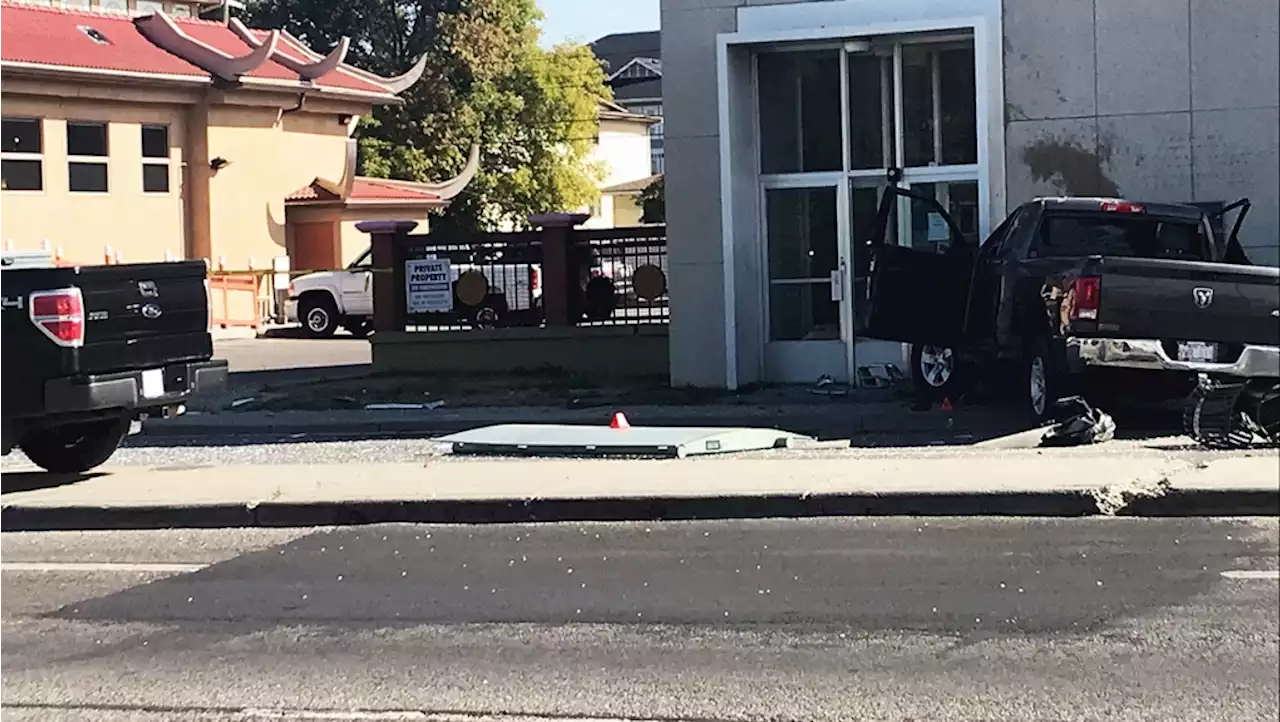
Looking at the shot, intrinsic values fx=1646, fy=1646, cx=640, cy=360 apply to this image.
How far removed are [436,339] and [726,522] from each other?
11.7m

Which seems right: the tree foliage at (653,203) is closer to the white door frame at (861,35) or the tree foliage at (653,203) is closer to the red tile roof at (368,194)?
the red tile roof at (368,194)

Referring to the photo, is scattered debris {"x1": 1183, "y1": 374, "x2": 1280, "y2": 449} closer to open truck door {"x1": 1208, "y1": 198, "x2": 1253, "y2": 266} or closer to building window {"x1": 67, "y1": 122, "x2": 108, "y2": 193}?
open truck door {"x1": 1208, "y1": 198, "x2": 1253, "y2": 266}

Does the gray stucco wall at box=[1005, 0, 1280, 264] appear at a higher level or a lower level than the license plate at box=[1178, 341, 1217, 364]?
higher

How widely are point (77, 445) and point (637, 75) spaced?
249 feet

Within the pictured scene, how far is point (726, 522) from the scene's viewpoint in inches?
388

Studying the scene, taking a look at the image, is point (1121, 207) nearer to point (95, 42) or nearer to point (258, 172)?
point (95, 42)

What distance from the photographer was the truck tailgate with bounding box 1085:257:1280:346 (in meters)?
1.98

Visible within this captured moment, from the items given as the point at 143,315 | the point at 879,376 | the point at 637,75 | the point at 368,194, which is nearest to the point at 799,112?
the point at 879,376

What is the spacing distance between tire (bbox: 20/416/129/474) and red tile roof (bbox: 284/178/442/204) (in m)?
29.7

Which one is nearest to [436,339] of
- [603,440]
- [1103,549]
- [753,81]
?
[753,81]

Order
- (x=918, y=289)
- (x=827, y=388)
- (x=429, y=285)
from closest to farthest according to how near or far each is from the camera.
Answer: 1. (x=918, y=289)
2. (x=827, y=388)
3. (x=429, y=285)

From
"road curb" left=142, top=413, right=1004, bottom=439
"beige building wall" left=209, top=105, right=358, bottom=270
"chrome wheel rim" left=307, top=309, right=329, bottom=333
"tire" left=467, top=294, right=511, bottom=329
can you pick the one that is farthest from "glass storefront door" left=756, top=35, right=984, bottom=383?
"beige building wall" left=209, top=105, right=358, bottom=270

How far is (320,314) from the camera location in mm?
33531

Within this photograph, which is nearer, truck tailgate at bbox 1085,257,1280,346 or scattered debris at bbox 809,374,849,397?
truck tailgate at bbox 1085,257,1280,346
